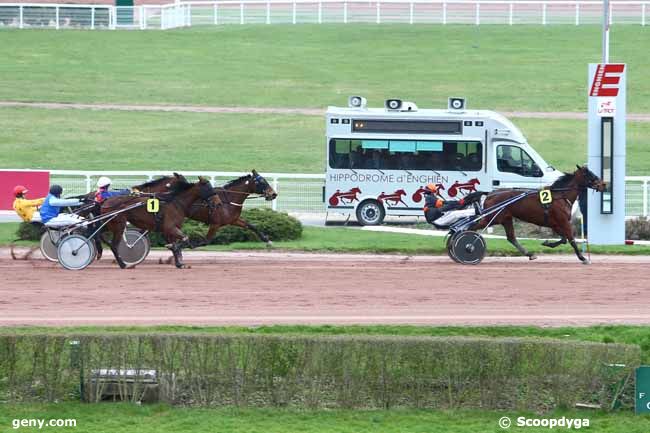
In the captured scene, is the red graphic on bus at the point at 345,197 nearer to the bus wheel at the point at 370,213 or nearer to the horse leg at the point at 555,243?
the bus wheel at the point at 370,213

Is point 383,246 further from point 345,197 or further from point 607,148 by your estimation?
point 607,148

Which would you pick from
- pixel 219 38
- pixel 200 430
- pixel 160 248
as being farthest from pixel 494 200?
pixel 219 38

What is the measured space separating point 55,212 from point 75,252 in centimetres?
65

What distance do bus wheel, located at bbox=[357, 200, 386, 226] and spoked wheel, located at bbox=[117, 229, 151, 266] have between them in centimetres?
705

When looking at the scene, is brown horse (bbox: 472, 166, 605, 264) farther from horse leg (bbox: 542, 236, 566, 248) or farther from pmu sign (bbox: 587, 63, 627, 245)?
pmu sign (bbox: 587, 63, 627, 245)

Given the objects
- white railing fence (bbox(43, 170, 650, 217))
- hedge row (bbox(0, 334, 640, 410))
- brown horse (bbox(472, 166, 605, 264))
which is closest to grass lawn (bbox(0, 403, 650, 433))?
hedge row (bbox(0, 334, 640, 410))

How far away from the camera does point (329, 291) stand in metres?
18.5

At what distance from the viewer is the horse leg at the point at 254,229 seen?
862 inches

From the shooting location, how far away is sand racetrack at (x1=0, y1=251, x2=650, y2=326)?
649 inches

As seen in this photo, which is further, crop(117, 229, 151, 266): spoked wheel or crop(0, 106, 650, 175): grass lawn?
crop(0, 106, 650, 175): grass lawn

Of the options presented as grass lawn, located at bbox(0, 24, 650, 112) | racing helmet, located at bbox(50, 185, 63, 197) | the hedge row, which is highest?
grass lawn, located at bbox(0, 24, 650, 112)

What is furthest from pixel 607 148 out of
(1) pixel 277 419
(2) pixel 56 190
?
(1) pixel 277 419

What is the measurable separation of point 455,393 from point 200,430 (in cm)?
252

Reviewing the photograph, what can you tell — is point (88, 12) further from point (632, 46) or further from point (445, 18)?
point (632, 46)
